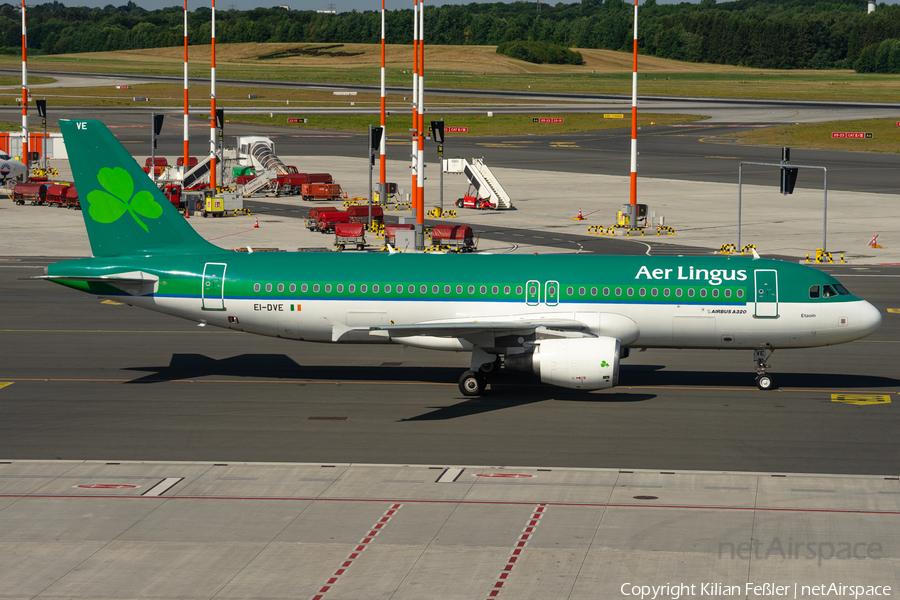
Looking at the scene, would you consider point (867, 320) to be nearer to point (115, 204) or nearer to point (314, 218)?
point (115, 204)

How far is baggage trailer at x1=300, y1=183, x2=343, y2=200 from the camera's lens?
8894cm

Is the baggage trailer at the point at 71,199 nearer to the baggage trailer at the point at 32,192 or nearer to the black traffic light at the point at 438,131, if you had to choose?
the baggage trailer at the point at 32,192

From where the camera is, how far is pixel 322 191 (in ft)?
292

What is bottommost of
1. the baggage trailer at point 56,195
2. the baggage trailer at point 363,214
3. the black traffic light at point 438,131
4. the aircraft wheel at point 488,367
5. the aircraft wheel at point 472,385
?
the aircraft wheel at point 472,385

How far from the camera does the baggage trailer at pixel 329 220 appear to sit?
7212cm

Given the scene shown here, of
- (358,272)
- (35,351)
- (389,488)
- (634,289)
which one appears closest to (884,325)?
(634,289)

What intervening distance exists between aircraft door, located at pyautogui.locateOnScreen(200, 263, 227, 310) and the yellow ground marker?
20311 millimetres

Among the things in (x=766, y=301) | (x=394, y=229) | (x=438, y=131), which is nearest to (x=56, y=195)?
(x=438, y=131)

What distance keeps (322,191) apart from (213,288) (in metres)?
54.6

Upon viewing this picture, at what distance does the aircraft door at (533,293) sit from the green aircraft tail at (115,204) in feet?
38.2

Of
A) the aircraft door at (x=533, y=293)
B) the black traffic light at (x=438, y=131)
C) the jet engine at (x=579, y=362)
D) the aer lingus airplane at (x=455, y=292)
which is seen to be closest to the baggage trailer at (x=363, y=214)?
A: the black traffic light at (x=438, y=131)

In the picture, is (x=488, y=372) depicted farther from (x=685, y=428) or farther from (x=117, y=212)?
(x=117, y=212)

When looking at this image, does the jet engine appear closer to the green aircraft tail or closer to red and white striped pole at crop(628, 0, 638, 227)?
the green aircraft tail

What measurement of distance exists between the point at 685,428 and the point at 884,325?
66.2ft
